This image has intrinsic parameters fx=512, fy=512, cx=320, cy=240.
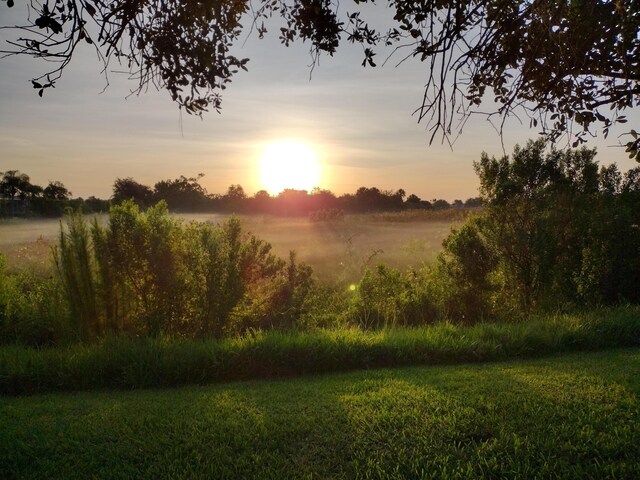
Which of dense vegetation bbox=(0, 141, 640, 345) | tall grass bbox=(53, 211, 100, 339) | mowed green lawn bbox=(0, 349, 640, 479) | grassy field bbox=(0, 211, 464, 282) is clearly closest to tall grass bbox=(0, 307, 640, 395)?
mowed green lawn bbox=(0, 349, 640, 479)

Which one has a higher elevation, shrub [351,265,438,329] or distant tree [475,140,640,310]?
distant tree [475,140,640,310]

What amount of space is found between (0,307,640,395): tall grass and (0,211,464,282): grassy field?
2738mm

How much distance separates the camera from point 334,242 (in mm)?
17766

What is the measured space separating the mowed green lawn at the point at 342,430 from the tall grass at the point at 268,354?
0.37 meters

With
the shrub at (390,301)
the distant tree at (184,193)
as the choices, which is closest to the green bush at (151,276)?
the shrub at (390,301)

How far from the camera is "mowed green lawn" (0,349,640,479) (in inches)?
141

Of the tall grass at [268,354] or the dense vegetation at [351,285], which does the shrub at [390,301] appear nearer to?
the dense vegetation at [351,285]

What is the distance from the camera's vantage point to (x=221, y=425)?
4180mm

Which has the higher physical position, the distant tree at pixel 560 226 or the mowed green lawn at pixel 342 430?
the distant tree at pixel 560 226

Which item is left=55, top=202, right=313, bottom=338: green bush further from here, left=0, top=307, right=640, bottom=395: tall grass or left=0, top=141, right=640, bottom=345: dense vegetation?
left=0, top=307, right=640, bottom=395: tall grass

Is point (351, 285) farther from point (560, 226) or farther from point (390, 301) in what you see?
point (560, 226)

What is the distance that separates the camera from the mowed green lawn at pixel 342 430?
3.57 m

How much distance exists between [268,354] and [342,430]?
2.06 metres

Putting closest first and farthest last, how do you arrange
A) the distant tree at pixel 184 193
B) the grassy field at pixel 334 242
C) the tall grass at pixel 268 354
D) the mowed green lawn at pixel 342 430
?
the mowed green lawn at pixel 342 430
the tall grass at pixel 268 354
the grassy field at pixel 334 242
the distant tree at pixel 184 193
